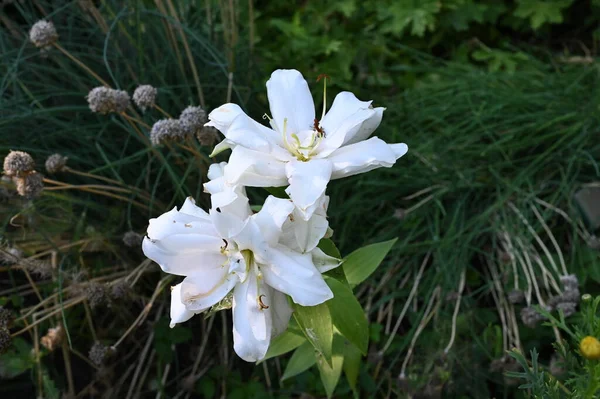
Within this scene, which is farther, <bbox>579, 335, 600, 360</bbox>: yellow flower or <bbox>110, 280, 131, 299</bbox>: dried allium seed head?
<bbox>110, 280, 131, 299</bbox>: dried allium seed head

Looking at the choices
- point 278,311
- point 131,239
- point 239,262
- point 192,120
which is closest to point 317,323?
point 278,311

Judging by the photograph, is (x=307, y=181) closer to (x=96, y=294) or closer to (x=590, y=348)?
(x=590, y=348)

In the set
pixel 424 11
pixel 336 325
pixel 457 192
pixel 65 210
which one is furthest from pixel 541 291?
pixel 65 210

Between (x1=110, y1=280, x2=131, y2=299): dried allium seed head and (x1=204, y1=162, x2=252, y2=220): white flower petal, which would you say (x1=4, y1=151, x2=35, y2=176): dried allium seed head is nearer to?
(x1=110, y1=280, x2=131, y2=299): dried allium seed head

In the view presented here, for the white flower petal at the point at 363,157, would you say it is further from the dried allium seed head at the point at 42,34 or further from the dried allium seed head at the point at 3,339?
the dried allium seed head at the point at 42,34

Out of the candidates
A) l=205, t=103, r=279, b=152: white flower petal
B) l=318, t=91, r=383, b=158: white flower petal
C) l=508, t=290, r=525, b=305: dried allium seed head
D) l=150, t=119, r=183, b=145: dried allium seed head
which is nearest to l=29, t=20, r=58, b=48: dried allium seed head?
l=150, t=119, r=183, b=145: dried allium seed head

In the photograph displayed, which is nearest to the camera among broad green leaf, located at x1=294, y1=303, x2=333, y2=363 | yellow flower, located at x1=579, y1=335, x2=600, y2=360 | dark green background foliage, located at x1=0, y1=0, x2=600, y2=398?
yellow flower, located at x1=579, y1=335, x2=600, y2=360

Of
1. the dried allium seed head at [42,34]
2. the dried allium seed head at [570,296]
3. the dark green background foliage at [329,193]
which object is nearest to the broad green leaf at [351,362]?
the dark green background foliage at [329,193]
